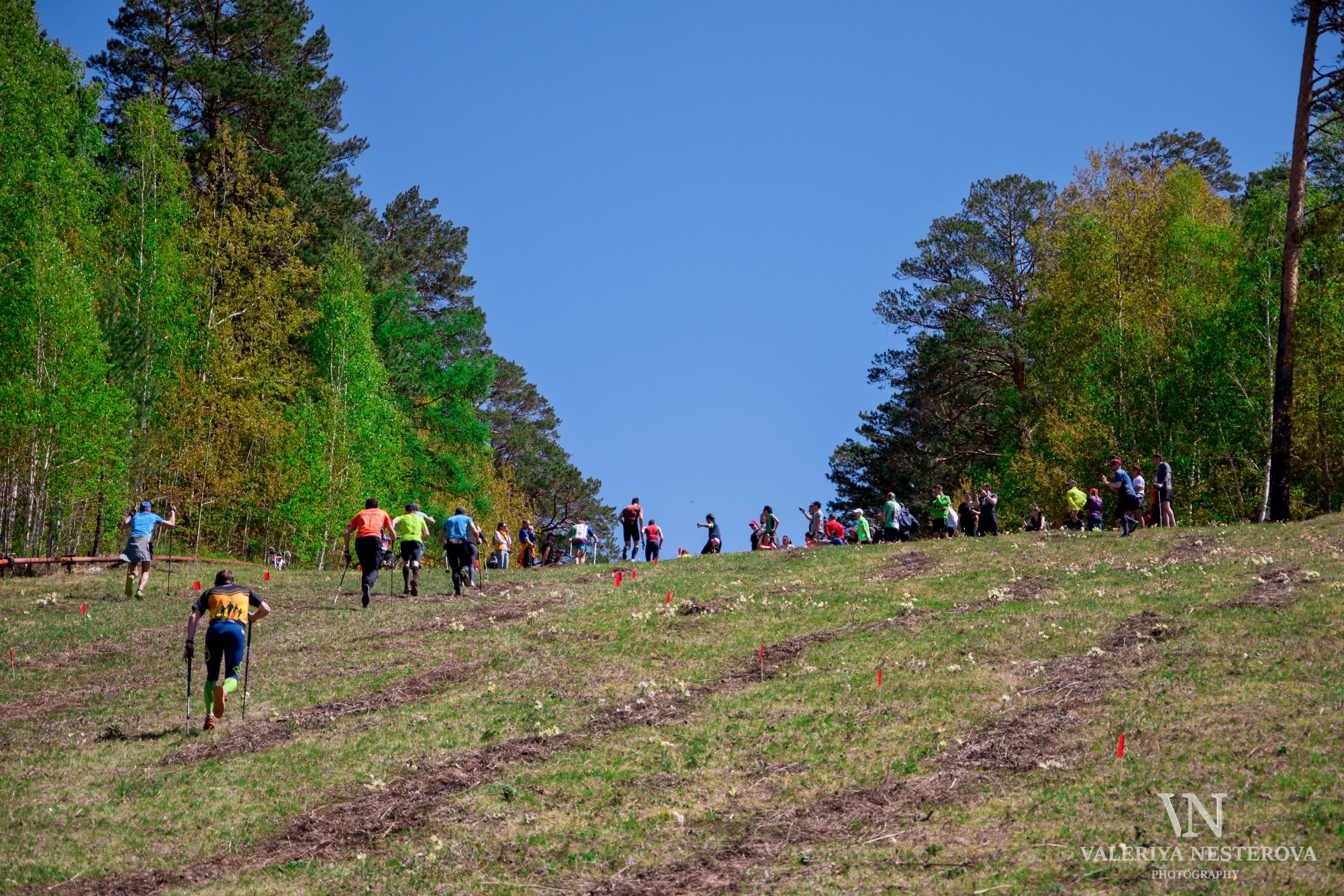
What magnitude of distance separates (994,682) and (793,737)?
369cm

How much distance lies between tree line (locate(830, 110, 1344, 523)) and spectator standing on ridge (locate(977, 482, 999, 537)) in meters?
8.50

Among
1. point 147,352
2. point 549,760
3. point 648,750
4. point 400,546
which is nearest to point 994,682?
point 648,750

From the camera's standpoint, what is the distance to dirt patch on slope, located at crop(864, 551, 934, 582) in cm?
2959

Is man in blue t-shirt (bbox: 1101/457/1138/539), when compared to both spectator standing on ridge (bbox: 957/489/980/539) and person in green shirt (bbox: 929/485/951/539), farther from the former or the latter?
A: person in green shirt (bbox: 929/485/951/539)

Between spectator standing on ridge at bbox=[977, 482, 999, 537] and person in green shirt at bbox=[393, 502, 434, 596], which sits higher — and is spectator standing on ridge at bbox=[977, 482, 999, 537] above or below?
above

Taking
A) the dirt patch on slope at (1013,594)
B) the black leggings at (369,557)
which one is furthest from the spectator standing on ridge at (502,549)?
the dirt patch on slope at (1013,594)

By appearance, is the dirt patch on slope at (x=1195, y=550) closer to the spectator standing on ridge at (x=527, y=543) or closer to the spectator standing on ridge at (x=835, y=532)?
the spectator standing on ridge at (x=835, y=532)

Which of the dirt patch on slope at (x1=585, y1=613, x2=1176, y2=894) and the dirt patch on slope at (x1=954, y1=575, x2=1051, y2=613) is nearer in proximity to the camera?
the dirt patch on slope at (x1=585, y1=613, x2=1176, y2=894)

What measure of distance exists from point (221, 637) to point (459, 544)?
12.9 meters

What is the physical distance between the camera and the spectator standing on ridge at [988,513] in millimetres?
39625

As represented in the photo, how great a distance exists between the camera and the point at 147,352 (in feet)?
148

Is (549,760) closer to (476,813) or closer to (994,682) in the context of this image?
(476,813)

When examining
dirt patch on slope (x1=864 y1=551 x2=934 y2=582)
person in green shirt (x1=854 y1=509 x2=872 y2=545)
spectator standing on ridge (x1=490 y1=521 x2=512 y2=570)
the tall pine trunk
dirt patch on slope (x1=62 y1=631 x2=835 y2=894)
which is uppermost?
the tall pine trunk

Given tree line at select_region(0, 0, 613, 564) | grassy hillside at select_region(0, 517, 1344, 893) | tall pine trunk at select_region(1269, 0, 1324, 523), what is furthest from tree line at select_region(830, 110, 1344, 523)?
tree line at select_region(0, 0, 613, 564)
